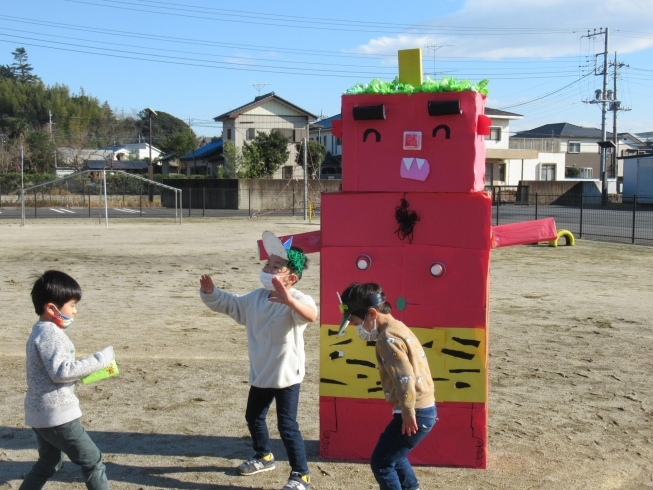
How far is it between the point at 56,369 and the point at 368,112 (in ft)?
7.59

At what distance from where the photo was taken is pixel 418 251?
4.35m

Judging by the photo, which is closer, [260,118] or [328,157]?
[260,118]

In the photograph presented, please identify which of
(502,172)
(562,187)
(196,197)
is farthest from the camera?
(502,172)

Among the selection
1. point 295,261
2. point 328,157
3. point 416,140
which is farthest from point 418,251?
point 328,157

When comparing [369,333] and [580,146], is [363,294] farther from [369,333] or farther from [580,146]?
[580,146]

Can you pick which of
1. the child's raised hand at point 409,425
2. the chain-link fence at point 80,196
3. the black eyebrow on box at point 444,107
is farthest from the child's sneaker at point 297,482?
the chain-link fence at point 80,196

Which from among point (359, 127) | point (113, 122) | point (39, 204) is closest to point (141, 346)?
point (359, 127)

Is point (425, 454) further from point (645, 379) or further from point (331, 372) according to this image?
point (645, 379)

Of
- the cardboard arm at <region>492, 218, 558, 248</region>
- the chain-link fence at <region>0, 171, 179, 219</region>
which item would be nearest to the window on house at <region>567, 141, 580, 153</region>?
the chain-link fence at <region>0, 171, 179, 219</region>

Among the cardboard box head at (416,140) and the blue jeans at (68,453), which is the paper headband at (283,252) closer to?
the cardboard box head at (416,140)

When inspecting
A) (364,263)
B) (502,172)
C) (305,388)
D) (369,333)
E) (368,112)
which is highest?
(502,172)

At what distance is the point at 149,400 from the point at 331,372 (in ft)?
6.39

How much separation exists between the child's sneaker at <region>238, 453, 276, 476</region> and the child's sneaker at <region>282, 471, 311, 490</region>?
335mm

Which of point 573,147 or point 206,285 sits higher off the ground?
point 573,147
